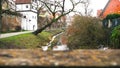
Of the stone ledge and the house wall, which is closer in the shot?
the stone ledge

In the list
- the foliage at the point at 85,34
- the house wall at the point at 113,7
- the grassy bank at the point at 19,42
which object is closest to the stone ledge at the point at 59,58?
the grassy bank at the point at 19,42

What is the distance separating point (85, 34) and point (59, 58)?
2629 cm

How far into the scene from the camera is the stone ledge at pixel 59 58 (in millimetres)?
2932

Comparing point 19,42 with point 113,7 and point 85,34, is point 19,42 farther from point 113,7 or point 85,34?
point 113,7

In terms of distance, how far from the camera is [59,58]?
309cm

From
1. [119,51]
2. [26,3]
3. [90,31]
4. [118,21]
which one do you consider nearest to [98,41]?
[90,31]

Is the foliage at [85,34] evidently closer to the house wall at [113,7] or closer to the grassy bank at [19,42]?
the grassy bank at [19,42]

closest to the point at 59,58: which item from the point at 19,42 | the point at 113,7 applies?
the point at 19,42

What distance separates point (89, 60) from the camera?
3020 millimetres

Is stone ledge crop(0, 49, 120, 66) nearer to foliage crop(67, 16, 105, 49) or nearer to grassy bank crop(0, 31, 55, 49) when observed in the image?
grassy bank crop(0, 31, 55, 49)

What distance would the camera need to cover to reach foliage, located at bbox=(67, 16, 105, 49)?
2886 cm

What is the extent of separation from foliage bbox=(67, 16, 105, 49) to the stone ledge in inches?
985

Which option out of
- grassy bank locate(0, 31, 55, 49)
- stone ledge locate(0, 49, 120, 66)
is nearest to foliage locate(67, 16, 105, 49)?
grassy bank locate(0, 31, 55, 49)

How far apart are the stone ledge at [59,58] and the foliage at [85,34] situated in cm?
2502
